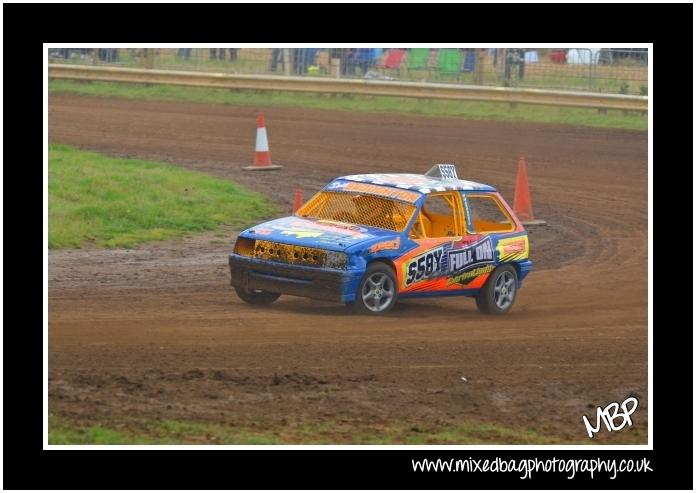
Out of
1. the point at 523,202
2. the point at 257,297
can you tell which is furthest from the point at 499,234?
the point at 523,202

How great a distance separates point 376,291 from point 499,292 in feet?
5.67

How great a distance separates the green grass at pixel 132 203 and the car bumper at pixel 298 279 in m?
3.75

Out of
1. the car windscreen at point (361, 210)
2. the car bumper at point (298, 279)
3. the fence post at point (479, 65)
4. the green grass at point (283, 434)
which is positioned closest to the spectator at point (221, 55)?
the fence post at point (479, 65)

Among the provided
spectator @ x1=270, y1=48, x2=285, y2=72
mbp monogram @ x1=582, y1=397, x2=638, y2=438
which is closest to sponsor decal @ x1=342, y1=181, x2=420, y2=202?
mbp monogram @ x1=582, y1=397, x2=638, y2=438

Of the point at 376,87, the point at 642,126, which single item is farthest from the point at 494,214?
the point at 376,87

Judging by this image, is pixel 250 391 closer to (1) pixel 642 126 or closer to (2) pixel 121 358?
(2) pixel 121 358

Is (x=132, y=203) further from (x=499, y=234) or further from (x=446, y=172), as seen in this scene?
(x=499, y=234)

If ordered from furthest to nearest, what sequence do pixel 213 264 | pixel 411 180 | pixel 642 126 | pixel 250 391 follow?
pixel 642 126 → pixel 213 264 → pixel 411 180 → pixel 250 391

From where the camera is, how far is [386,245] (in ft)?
39.5

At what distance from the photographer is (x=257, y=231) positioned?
12.3 m

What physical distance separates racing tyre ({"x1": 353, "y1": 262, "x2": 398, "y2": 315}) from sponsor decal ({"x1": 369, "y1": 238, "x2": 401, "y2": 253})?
14 centimetres

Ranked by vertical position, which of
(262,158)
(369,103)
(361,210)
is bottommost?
(361,210)

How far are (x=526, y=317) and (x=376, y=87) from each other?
1901 cm

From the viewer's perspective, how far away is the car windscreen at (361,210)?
12547 mm
